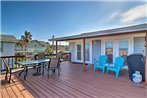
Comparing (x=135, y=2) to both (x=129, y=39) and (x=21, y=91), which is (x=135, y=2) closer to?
(x=129, y=39)

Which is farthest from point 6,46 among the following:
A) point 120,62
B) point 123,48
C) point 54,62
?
point 120,62

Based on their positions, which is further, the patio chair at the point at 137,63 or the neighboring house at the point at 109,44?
the neighboring house at the point at 109,44

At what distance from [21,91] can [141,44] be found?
664cm

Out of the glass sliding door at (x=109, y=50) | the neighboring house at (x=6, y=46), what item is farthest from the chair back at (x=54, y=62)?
the neighboring house at (x=6, y=46)

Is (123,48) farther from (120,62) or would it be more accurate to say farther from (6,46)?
(6,46)

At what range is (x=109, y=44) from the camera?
7.95m

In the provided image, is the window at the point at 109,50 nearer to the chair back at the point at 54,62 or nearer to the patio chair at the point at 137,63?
the patio chair at the point at 137,63

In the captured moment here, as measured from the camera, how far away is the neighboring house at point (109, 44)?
236 inches

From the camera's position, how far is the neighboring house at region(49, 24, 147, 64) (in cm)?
599

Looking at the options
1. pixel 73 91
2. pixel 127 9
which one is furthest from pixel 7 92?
pixel 127 9

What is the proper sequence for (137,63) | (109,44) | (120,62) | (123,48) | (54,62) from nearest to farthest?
(137,63) → (120,62) → (54,62) → (123,48) → (109,44)

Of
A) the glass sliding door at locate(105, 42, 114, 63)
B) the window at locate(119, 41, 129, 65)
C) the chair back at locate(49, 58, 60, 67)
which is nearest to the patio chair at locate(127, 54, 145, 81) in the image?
the window at locate(119, 41, 129, 65)

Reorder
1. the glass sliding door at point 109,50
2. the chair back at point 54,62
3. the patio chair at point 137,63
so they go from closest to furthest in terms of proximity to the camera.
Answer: the patio chair at point 137,63, the chair back at point 54,62, the glass sliding door at point 109,50

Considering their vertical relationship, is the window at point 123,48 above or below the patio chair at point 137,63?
above
